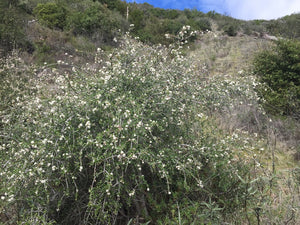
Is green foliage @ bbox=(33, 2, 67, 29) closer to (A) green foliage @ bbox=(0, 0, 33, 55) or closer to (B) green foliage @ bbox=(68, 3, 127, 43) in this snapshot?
(B) green foliage @ bbox=(68, 3, 127, 43)

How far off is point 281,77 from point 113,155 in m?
6.50

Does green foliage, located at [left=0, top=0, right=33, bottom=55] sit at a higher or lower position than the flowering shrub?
higher

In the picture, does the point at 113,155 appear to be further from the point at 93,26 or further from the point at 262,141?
the point at 93,26

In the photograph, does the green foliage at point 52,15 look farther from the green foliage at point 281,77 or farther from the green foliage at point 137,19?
the green foliage at point 281,77

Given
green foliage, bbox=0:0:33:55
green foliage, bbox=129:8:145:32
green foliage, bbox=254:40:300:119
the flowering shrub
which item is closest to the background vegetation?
the flowering shrub

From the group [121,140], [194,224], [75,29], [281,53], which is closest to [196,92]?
[121,140]

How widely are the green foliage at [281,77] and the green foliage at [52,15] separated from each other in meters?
11.3

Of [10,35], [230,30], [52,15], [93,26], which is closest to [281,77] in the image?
A: [10,35]

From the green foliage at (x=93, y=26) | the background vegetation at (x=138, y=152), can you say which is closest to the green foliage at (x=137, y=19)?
the green foliage at (x=93, y=26)

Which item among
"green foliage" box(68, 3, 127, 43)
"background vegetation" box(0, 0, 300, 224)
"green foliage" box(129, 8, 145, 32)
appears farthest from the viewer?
"green foliage" box(129, 8, 145, 32)

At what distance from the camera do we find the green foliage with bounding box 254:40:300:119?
6.26 metres

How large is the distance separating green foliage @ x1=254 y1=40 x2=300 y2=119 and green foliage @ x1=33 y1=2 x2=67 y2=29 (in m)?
11.3

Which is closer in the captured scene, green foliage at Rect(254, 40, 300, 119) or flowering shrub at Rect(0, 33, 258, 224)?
flowering shrub at Rect(0, 33, 258, 224)

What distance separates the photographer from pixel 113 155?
2.32 metres
